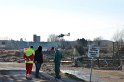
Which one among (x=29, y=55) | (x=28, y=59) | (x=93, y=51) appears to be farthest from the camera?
(x=29, y=55)

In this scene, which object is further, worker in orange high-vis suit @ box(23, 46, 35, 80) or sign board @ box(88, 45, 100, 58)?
worker in orange high-vis suit @ box(23, 46, 35, 80)

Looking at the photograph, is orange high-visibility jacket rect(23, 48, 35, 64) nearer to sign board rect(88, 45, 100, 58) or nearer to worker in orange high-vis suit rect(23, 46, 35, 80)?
worker in orange high-vis suit rect(23, 46, 35, 80)

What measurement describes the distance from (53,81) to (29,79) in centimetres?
137

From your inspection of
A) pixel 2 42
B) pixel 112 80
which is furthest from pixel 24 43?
pixel 112 80

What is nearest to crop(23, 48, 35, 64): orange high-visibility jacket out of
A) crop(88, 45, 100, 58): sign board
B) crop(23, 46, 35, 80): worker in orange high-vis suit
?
crop(23, 46, 35, 80): worker in orange high-vis suit

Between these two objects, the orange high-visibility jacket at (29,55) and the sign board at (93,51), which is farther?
the orange high-visibility jacket at (29,55)

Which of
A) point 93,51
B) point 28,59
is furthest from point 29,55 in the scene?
point 93,51

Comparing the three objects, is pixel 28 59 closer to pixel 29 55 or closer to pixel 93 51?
pixel 29 55

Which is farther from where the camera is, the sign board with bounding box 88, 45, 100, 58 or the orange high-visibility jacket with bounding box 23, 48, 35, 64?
the orange high-visibility jacket with bounding box 23, 48, 35, 64

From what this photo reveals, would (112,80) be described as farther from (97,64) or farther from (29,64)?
(97,64)

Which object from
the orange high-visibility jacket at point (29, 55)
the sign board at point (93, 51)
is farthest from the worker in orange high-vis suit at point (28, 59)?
the sign board at point (93, 51)

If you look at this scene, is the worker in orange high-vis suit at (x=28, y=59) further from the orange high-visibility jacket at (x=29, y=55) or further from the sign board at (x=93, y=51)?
the sign board at (x=93, y=51)

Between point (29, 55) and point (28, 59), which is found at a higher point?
point (29, 55)

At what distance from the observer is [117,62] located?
157 ft
